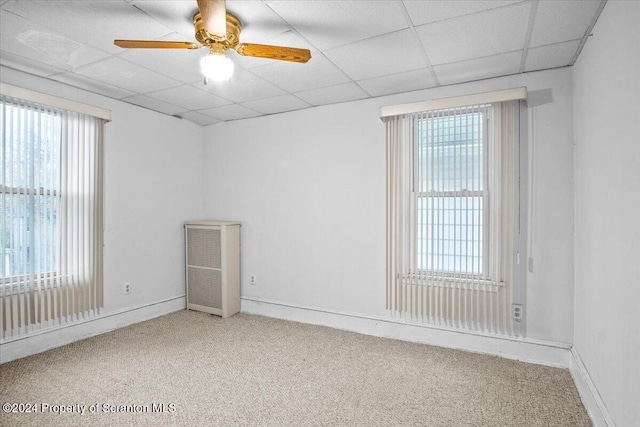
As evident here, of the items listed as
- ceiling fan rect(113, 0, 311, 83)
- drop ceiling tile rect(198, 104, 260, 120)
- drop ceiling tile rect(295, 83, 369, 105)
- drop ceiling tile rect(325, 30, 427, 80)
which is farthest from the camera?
drop ceiling tile rect(198, 104, 260, 120)

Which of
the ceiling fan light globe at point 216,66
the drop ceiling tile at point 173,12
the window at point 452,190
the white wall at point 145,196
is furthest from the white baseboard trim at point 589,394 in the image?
the white wall at point 145,196

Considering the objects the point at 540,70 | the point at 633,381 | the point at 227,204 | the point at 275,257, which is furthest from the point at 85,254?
the point at 540,70

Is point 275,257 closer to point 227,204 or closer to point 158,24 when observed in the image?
point 227,204

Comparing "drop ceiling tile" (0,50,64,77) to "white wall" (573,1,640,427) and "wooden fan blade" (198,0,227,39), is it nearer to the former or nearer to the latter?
"wooden fan blade" (198,0,227,39)

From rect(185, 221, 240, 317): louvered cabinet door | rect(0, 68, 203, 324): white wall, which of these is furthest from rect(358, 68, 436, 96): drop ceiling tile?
rect(0, 68, 203, 324): white wall

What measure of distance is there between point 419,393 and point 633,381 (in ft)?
3.98

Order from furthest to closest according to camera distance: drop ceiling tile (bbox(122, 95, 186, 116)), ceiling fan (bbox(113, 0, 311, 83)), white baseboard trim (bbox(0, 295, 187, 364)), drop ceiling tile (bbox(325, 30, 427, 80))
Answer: drop ceiling tile (bbox(122, 95, 186, 116)), white baseboard trim (bbox(0, 295, 187, 364)), drop ceiling tile (bbox(325, 30, 427, 80)), ceiling fan (bbox(113, 0, 311, 83))

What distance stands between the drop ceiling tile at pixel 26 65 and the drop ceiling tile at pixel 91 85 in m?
0.09

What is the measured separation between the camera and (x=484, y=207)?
9.91 feet

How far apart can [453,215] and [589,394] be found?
1560 mm

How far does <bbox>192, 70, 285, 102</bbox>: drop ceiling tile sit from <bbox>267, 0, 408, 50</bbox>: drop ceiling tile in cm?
90

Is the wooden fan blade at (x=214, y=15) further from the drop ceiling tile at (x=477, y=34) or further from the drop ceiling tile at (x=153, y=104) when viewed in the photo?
the drop ceiling tile at (x=153, y=104)

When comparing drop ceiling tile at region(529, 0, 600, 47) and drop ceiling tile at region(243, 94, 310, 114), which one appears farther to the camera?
drop ceiling tile at region(243, 94, 310, 114)

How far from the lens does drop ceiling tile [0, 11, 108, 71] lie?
217 cm
